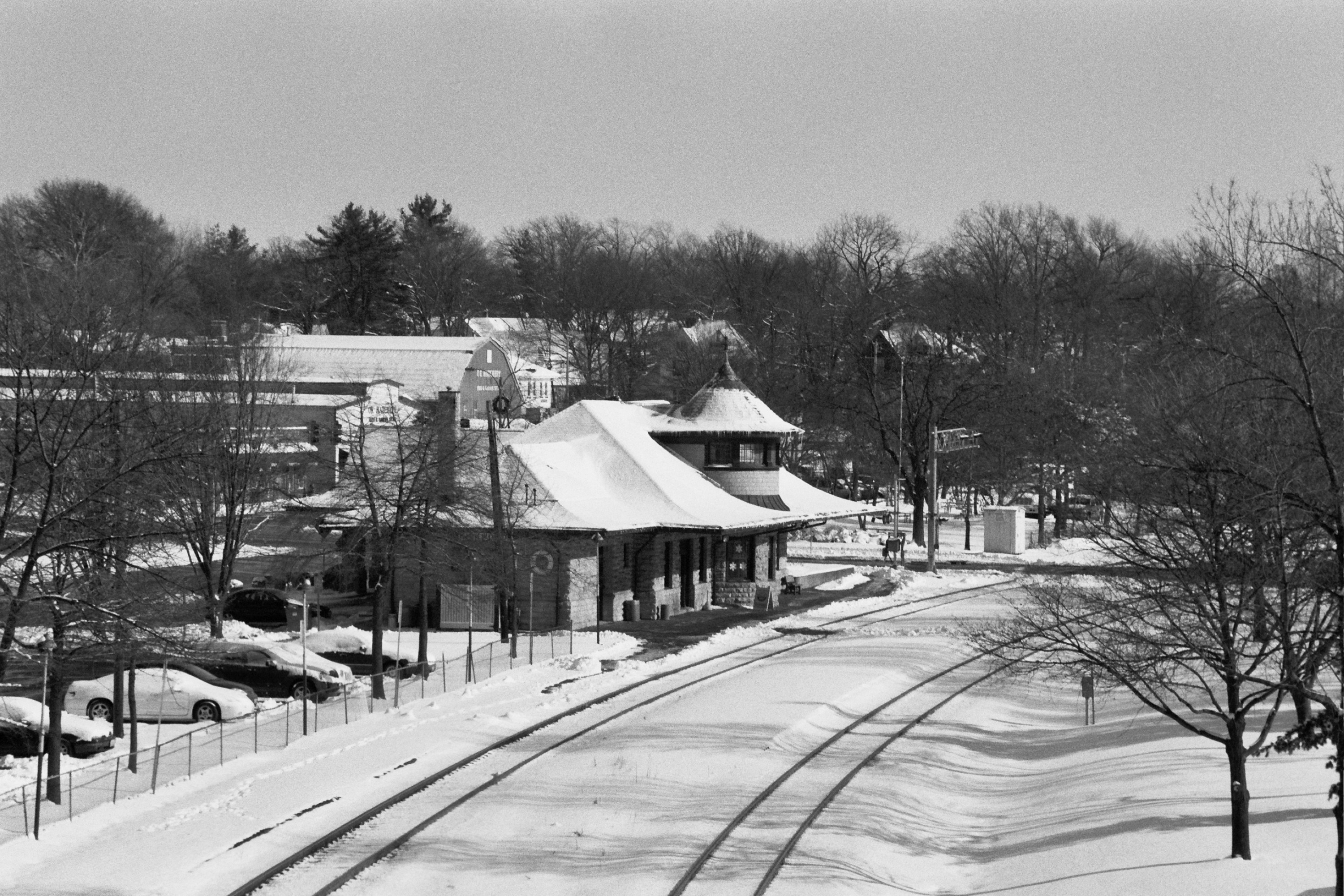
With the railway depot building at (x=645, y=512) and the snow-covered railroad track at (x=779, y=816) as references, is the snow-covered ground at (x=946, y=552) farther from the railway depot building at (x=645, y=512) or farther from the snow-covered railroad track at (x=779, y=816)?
the snow-covered railroad track at (x=779, y=816)

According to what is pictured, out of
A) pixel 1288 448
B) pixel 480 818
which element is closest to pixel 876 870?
pixel 480 818

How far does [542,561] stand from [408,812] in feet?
70.2

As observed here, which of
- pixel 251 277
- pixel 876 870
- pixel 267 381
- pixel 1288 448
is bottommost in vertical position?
pixel 876 870

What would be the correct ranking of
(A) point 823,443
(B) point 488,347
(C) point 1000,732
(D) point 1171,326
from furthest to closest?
(B) point 488,347 → (A) point 823,443 → (D) point 1171,326 → (C) point 1000,732

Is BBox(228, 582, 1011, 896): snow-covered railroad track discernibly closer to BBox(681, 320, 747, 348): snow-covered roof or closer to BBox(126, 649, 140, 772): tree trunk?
BBox(126, 649, 140, 772): tree trunk

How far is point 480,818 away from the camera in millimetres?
22969

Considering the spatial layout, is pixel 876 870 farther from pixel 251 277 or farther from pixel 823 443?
pixel 251 277

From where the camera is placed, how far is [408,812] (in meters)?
23.2

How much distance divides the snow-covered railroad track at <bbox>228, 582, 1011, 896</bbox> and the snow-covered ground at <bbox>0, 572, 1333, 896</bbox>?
19cm

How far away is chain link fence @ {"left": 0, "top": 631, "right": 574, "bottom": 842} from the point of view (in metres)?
23.2

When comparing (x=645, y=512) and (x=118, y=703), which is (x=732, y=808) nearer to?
(x=118, y=703)

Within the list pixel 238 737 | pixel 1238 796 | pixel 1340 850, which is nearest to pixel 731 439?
pixel 238 737

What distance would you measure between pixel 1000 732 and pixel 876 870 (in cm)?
1265

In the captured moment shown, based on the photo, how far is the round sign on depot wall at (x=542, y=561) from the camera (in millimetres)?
44250
